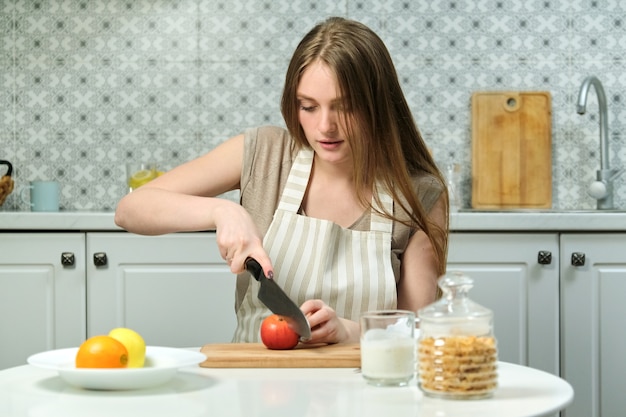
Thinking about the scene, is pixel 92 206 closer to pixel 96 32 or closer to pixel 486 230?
pixel 96 32

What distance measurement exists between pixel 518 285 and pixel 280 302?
59.3 inches

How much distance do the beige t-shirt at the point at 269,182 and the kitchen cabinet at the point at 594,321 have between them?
103 cm

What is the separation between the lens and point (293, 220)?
6.49 ft

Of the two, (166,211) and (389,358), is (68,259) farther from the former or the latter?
(389,358)

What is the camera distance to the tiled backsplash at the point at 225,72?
3.51m

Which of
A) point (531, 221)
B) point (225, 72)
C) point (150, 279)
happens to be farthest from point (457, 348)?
point (225, 72)

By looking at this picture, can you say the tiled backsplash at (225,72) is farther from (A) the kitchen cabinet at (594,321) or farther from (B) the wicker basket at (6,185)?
(A) the kitchen cabinet at (594,321)

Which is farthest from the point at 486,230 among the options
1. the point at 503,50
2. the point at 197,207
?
the point at 197,207

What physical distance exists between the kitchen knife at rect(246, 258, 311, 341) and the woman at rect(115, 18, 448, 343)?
205mm

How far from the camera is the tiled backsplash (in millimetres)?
3510

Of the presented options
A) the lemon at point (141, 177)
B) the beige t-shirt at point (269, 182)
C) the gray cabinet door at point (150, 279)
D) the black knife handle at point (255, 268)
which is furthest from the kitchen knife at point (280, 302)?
the lemon at point (141, 177)

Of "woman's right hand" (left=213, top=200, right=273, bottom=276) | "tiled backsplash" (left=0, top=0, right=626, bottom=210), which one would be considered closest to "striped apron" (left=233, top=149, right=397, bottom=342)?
"woman's right hand" (left=213, top=200, right=273, bottom=276)

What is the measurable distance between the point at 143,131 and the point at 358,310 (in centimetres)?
182

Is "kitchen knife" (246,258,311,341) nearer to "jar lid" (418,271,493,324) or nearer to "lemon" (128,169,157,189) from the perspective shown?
"jar lid" (418,271,493,324)
